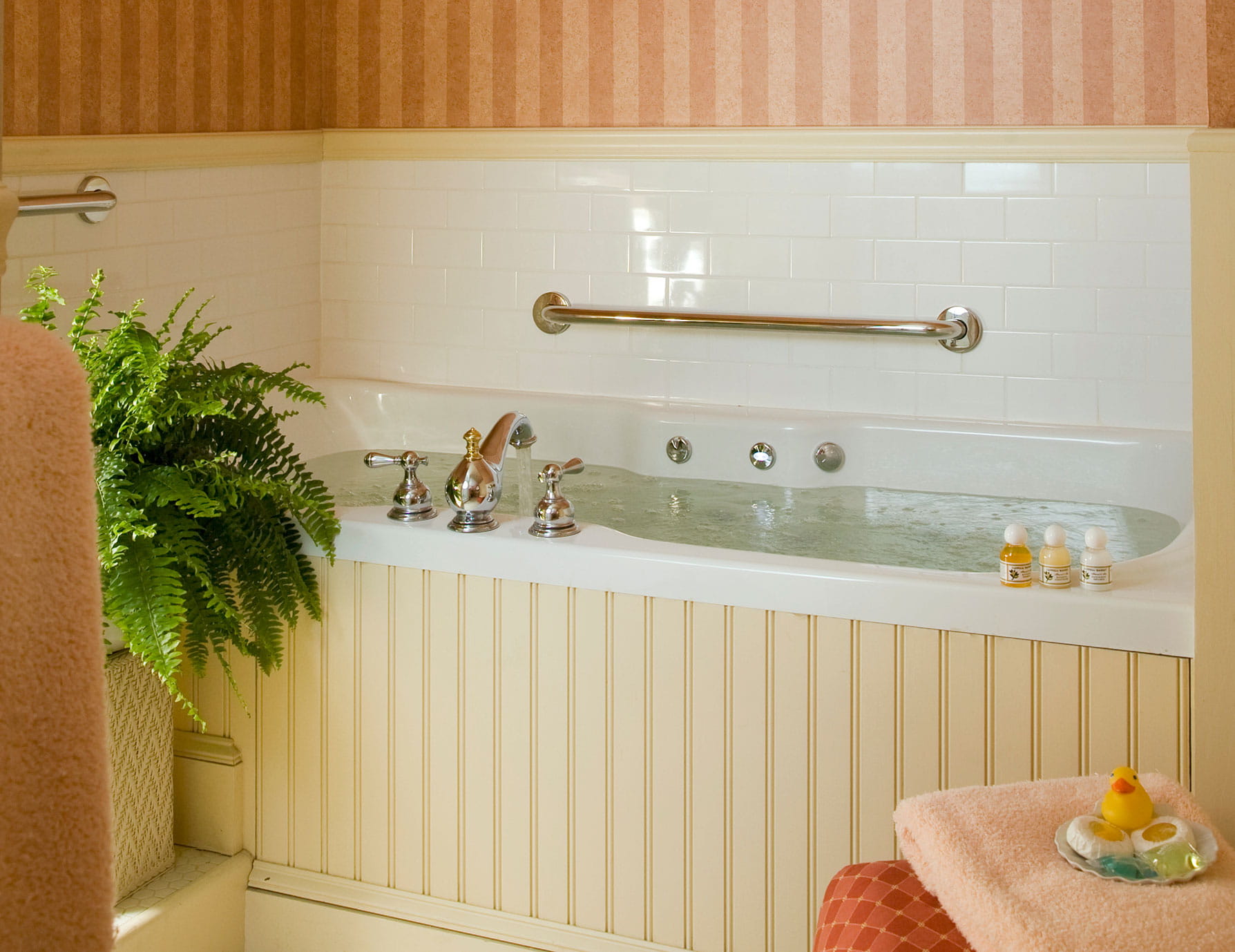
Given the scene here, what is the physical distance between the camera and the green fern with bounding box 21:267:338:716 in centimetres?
188

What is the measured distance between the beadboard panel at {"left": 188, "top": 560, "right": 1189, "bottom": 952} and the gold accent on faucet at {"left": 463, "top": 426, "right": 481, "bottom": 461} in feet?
0.68

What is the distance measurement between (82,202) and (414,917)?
148cm

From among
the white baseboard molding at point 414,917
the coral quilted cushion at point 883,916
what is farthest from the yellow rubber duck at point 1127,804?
the white baseboard molding at point 414,917

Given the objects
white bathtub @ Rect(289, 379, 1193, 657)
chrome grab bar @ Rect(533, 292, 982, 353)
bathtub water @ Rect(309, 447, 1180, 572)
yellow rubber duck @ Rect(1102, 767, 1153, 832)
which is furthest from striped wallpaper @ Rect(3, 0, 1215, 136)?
yellow rubber duck @ Rect(1102, 767, 1153, 832)

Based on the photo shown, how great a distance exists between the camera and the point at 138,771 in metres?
2.14

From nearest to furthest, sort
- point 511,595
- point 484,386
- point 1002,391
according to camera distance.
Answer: point 511,595 → point 1002,391 → point 484,386

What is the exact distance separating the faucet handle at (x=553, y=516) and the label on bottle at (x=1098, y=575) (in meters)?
0.77

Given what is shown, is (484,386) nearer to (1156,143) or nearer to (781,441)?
(781,441)

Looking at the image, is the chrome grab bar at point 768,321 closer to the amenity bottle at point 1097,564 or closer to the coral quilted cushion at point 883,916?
the amenity bottle at point 1097,564

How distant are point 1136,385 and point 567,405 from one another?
132 cm

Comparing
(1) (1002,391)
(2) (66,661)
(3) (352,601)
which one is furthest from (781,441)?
(2) (66,661)

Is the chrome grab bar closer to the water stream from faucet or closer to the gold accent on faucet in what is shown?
the water stream from faucet

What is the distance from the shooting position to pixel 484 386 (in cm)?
352

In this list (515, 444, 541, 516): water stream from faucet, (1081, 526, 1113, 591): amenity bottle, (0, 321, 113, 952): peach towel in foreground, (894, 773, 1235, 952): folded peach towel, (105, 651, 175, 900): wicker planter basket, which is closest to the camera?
(0, 321, 113, 952): peach towel in foreground
